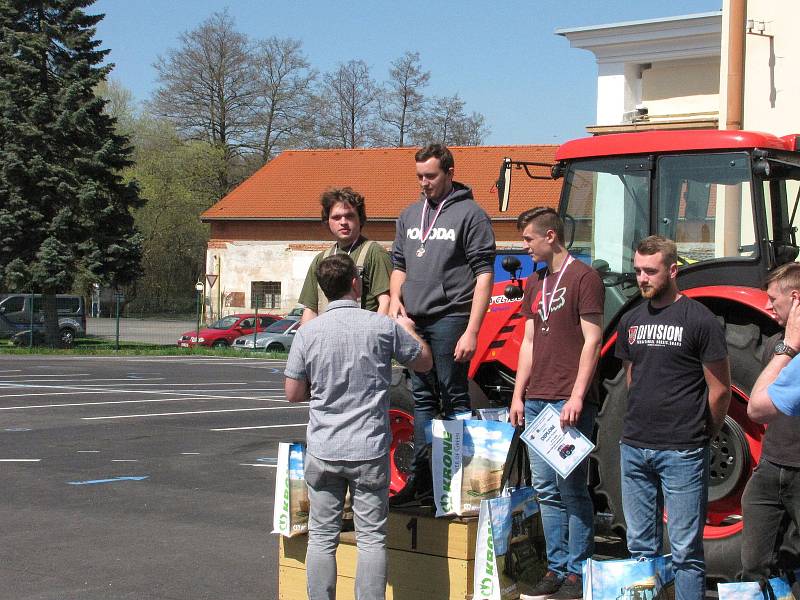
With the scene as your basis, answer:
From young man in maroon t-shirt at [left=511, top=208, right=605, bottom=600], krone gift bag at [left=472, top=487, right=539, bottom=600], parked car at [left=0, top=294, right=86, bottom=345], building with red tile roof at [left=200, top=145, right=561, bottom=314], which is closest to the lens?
krone gift bag at [left=472, top=487, right=539, bottom=600]

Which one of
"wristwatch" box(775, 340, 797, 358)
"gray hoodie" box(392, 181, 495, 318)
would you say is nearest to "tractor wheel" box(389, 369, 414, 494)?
"gray hoodie" box(392, 181, 495, 318)

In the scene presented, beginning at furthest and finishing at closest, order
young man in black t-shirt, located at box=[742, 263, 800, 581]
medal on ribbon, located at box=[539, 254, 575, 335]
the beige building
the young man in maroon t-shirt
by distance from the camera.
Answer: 1. the beige building
2. medal on ribbon, located at box=[539, 254, 575, 335]
3. the young man in maroon t-shirt
4. young man in black t-shirt, located at box=[742, 263, 800, 581]

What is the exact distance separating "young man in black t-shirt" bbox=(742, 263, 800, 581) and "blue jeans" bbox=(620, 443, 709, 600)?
215mm

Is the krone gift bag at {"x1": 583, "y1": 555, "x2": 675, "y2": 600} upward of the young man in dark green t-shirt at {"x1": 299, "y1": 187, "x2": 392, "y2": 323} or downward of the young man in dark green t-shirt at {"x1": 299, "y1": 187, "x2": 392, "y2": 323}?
downward

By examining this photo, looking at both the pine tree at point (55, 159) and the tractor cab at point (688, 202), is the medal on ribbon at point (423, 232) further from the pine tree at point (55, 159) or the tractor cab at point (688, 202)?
the pine tree at point (55, 159)

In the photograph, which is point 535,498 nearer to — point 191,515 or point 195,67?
point 191,515

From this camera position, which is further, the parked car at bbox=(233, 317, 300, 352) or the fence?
the parked car at bbox=(233, 317, 300, 352)

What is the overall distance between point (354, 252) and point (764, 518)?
8.61 feet

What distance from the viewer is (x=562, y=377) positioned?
18.0 feet

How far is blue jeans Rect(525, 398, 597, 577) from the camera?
545 cm

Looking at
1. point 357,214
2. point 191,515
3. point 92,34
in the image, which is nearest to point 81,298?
point 92,34

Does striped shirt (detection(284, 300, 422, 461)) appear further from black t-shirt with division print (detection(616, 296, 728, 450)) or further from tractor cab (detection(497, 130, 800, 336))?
tractor cab (detection(497, 130, 800, 336))

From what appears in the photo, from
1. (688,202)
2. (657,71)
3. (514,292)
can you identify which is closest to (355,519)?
(514,292)

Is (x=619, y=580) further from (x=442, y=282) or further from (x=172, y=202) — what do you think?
(x=172, y=202)
